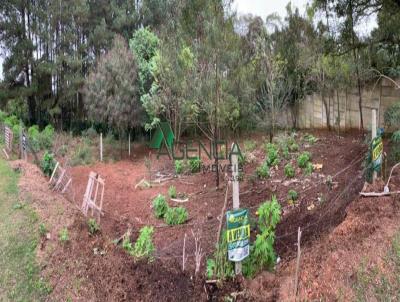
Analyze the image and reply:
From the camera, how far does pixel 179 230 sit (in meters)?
5.08

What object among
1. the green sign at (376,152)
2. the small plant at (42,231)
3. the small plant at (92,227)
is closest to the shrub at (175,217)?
the small plant at (92,227)

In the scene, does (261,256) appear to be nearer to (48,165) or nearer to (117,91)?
(48,165)

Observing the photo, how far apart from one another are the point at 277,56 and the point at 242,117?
→ 8.00 ft

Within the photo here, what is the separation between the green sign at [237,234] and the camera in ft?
9.61

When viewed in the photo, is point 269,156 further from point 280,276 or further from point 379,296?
point 379,296

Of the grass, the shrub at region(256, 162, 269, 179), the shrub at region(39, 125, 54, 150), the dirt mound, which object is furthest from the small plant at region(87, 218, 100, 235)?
the shrub at region(39, 125, 54, 150)

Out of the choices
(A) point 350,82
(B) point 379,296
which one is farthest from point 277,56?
(B) point 379,296

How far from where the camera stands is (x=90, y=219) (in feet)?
16.9

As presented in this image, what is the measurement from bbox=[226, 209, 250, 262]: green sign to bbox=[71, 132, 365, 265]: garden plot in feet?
2.80

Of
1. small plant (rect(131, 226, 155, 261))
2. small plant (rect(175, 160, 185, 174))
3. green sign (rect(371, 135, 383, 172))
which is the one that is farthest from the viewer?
small plant (rect(175, 160, 185, 174))

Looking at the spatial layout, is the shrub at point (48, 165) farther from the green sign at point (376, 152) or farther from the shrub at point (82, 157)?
the green sign at point (376, 152)

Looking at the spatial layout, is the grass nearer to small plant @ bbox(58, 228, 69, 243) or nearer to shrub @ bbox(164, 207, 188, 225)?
small plant @ bbox(58, 228, 69, 243)

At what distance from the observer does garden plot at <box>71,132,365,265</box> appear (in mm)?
4281

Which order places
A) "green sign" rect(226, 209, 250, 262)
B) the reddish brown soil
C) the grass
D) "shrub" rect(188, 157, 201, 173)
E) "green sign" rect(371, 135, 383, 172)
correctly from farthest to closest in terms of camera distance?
"shrub" rect(188, 157, 201, 173), the grass, "green sign" rect(371, 135, 383, 172), the reddish brown soil, "green sign" rect(226, 209, 250, 262)
